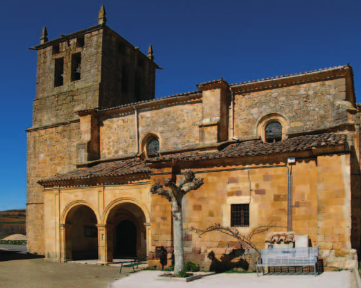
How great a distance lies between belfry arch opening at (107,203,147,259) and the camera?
22.8m

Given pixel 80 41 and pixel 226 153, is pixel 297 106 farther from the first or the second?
pixel 80 41

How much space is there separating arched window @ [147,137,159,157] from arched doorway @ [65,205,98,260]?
15.6ft

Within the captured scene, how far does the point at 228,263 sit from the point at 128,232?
1011 cm

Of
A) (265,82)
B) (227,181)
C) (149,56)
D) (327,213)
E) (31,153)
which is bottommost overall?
(327,213)

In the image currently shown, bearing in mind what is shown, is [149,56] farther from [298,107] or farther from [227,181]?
[227,181]

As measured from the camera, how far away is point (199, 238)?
52.0ft

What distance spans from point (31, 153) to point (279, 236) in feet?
65.6

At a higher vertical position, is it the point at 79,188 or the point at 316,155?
the point at 316,155

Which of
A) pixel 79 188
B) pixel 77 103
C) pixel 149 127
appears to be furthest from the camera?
pixel 77 103

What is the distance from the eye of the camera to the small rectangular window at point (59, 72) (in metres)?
28.8

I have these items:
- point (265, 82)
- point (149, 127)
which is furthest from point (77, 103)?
point (265, 82)

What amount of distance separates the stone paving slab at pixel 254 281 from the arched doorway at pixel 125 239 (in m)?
9.22

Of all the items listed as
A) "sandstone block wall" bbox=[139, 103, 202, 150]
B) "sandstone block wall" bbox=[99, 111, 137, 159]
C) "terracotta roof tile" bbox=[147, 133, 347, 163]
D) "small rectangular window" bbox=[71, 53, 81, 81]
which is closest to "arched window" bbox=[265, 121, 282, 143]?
"terracotta roof tile" bbox=[147, 133, 347, 163]

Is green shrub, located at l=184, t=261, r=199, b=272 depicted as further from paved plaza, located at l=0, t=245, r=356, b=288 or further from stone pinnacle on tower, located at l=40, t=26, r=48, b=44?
stone pinnacle on tower, located at l=40, t=26, r=48, b=44
